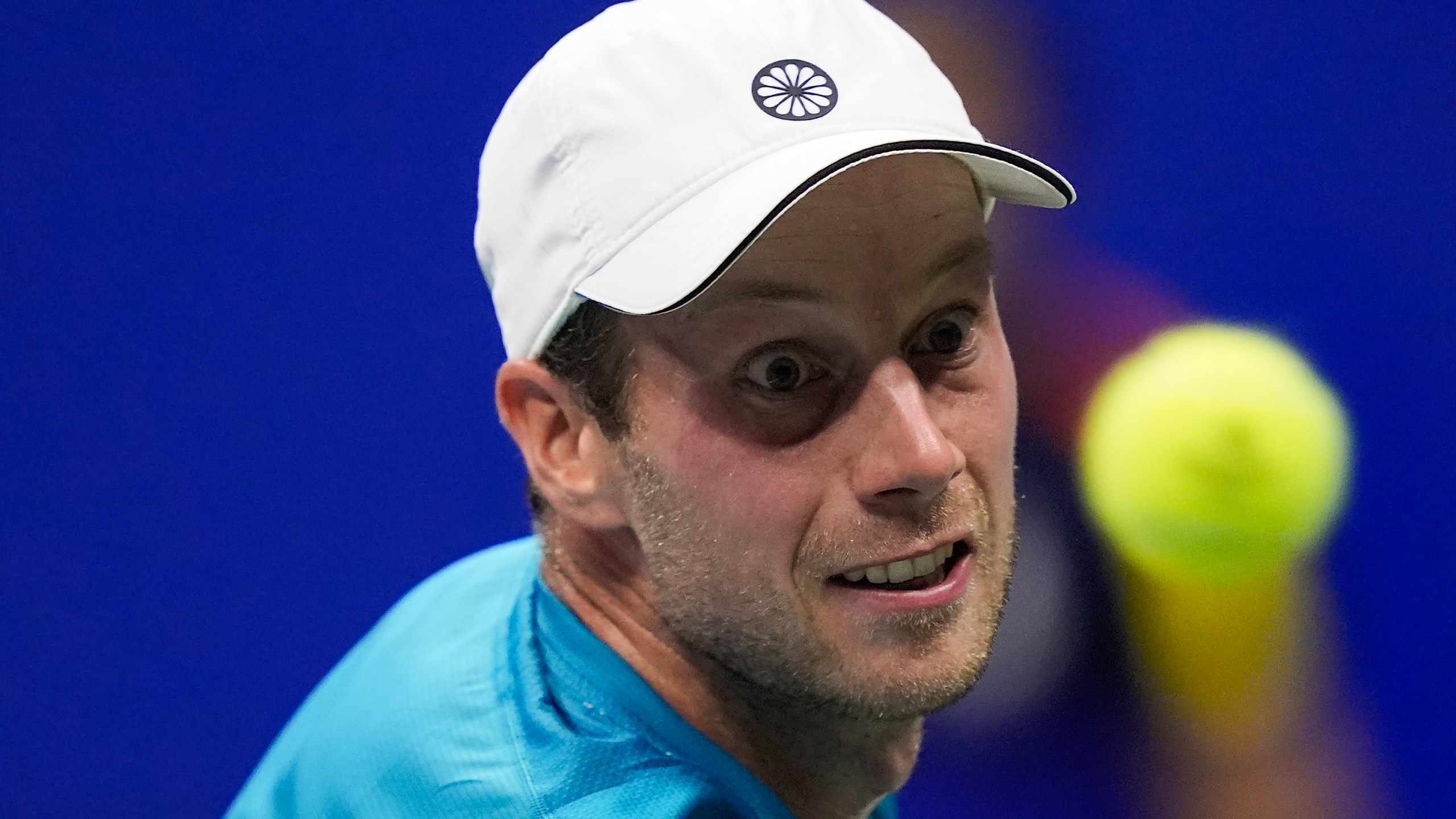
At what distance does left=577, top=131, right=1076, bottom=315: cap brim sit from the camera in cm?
72

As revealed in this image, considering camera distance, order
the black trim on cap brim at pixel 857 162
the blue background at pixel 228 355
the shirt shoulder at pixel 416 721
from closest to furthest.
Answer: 1. the black trim on cap brim at pixel 857 162
2. the shirt shoulder at pixel 416 721
3. the blue background at pixel 228 355

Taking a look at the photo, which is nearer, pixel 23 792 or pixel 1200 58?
pixel 1200 58

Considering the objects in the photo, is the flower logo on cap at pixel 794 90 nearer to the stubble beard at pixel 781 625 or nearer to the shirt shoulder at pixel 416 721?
the stubble beard at pixel 781 625

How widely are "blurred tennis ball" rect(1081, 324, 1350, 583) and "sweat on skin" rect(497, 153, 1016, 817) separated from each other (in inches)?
15.0

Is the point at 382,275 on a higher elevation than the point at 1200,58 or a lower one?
lower

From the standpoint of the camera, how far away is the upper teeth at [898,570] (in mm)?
783

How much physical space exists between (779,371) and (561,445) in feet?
0.55

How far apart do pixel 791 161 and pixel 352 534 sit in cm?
94

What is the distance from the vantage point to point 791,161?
0.75 metres

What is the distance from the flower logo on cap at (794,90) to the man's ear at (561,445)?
0.69ft

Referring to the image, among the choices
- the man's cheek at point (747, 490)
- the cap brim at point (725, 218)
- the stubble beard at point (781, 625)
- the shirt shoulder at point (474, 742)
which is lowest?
the shirt shoulder at point (474, 742)

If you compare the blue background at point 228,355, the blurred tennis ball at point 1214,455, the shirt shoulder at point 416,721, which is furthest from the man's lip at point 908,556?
the blue background at point 228,355

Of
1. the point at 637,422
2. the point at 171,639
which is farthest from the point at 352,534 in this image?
the point at 637,422

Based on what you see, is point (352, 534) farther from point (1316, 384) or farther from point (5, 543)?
point (1316, 384)
